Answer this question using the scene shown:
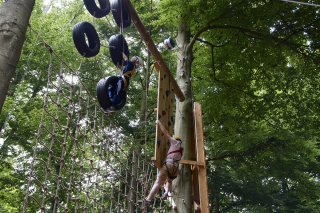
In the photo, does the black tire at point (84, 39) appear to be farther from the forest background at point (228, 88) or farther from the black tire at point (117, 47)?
the forest background at point (228, 88)

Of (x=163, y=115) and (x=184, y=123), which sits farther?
(x=184, y=123)

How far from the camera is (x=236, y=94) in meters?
5.32

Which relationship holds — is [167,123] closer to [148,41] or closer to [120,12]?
[148,41]

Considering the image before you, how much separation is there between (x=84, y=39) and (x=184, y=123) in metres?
1.94

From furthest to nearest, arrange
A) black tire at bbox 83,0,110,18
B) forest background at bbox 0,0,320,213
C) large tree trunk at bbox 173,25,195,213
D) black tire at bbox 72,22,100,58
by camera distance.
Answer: forest background at bbox 0,0,320,213 < large tree trunk at bbox 173,25,195,213 < black tire at bbox 83,0,110,18 < black tire at bbox 72,22,100,58

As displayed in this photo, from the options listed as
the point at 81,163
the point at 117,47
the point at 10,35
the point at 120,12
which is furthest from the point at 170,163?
the point at 10,35

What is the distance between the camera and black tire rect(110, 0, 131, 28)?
117 inches

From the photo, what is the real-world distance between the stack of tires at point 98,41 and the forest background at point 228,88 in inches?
28.5

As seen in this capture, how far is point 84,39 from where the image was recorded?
2.46 m

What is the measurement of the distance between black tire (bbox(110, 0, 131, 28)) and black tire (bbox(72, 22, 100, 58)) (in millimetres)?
512

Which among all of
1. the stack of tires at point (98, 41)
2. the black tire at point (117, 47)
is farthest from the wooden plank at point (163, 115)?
the black tire at point (117, 47)

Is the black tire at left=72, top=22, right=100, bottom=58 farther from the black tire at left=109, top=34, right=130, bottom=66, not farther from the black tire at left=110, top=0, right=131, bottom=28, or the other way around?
the black tire at left=110, top=0, right=131, bottom=28

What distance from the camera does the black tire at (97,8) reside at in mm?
2635

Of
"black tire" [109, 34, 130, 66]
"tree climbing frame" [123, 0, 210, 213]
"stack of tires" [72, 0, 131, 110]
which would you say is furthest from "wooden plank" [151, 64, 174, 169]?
"black tire" [109, 34, 130, 66]
